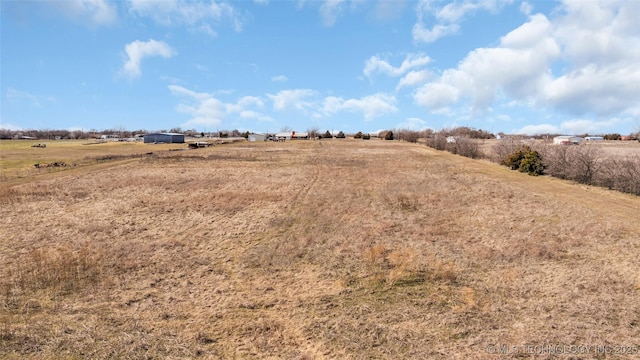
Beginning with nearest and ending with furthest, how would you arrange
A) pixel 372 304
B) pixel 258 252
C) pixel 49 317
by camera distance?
pixel 49 317, pixel 372 304, pixel 258 252

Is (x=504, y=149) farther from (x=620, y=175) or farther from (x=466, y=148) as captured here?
(x=620, y=175)

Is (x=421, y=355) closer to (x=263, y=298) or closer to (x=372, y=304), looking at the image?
(x=372, y=304)

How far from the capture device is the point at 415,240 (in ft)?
45.2

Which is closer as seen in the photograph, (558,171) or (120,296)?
(120,296)

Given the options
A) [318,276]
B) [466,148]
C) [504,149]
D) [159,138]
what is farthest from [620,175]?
[159,138]

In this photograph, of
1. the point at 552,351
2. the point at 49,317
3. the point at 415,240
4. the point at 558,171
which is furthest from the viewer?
the point at 558,171

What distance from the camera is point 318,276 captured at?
10.7m

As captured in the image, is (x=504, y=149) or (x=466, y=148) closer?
(x=504, y=149)

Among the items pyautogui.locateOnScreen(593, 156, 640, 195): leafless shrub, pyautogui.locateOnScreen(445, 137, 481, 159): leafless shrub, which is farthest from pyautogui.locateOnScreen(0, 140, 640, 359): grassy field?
pyautogui.locateOnScreen(445, 137, 481, 159): leafless shrub

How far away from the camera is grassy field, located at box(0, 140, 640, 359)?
24.3 feet

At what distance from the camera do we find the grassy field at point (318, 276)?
24.3ft

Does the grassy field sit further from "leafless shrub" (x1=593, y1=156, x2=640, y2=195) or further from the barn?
the barn

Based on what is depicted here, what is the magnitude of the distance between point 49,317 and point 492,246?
13251mm

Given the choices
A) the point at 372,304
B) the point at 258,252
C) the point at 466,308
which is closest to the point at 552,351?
the point at 466,308
